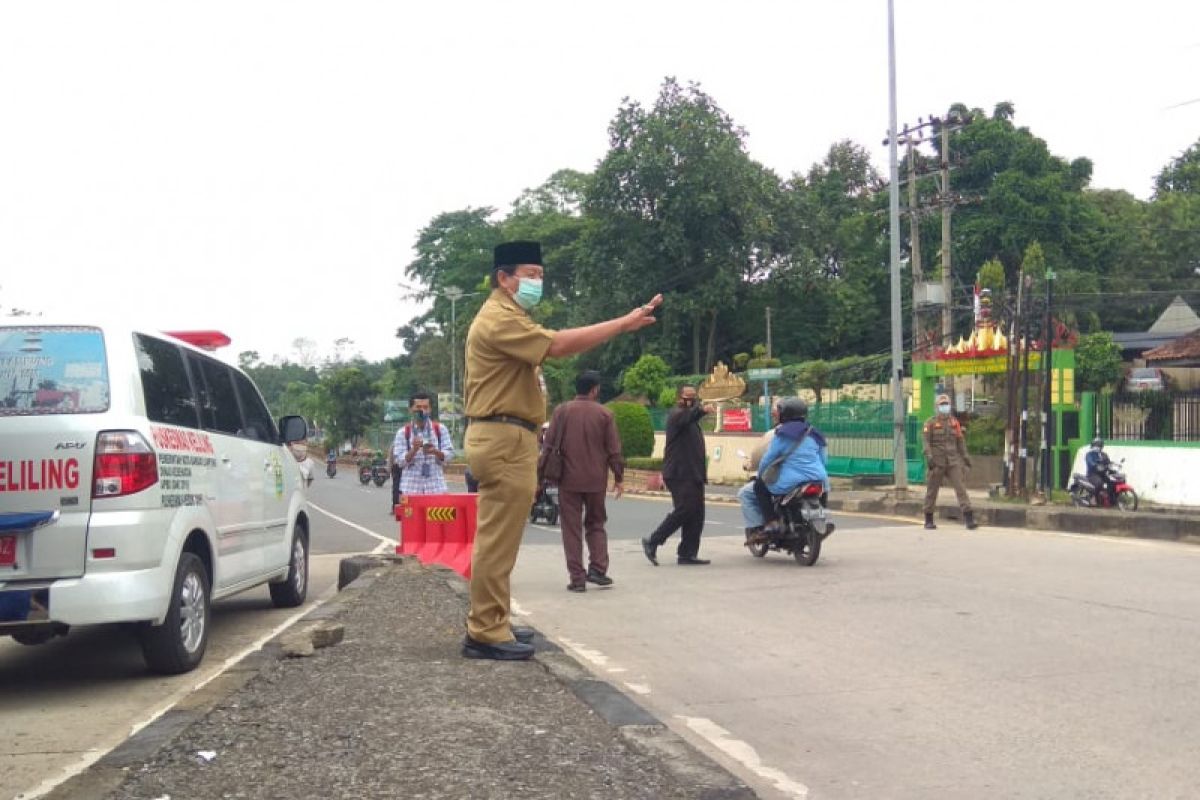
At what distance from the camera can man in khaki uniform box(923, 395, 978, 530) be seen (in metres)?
16.0

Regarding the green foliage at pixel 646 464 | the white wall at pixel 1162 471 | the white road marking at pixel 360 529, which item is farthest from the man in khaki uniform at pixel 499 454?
the green foliage at pixel 646 464

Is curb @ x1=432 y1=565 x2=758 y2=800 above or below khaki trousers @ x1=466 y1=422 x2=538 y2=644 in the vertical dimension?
below

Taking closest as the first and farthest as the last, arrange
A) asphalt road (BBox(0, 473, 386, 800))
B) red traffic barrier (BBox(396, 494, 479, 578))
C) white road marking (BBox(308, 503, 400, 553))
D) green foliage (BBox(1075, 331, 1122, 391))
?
asphalt road (BBox(0, 473, 386, 800)) < red traffic barrier (BBox(396, 494, 479, 578)) < white road marking (BBox(308, 503, 400, 553)) < green foliage (BBox(1075, 331, 1122, 391))

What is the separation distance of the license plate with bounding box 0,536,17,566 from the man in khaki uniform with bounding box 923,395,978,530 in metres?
12.6

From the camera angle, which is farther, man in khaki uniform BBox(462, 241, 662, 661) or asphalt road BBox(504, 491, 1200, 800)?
man in khaki uniform BBox(462, 241, 662, 661)

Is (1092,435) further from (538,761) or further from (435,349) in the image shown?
(435,349)

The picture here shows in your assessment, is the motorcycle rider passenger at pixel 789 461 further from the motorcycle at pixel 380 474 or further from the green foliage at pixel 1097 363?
the motorcycle at pixel 380 474

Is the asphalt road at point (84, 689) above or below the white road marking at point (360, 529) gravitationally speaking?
above

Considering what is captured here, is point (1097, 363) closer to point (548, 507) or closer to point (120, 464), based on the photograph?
point (548, 507)

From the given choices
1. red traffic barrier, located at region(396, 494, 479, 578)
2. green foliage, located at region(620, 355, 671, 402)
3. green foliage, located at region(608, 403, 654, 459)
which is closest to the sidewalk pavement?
red traffic barrier, located at region(396, 494, 479, 578)

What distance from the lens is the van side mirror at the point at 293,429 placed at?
9.01m

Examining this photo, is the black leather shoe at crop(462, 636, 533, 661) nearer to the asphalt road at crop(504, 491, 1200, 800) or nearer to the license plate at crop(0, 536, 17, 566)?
the asphalt road at crop(504, 491, 1200, 800)

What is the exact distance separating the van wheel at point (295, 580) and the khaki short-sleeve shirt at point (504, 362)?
388cm

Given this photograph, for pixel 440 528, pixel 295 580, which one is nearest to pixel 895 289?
pixel 440 528
